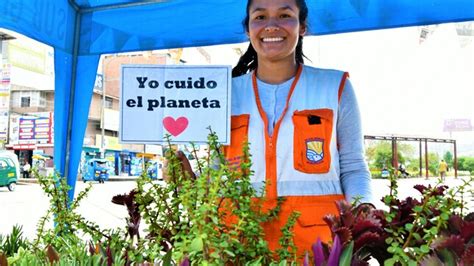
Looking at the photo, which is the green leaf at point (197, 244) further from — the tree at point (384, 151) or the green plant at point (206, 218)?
the tree at point (384, 151)

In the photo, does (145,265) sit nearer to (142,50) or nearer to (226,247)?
(226,247)

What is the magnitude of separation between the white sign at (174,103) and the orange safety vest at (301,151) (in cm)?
9

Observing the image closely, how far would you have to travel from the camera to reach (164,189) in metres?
1.03

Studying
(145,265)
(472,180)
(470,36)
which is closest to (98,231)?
(145,265)

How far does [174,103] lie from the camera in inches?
55.6

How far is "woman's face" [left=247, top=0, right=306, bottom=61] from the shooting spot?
55.6 inches

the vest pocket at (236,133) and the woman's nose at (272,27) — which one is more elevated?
the woman's nose at (272,27)

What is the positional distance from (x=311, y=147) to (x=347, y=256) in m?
0.70

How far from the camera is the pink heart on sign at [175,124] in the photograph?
Result: 54.1 inches

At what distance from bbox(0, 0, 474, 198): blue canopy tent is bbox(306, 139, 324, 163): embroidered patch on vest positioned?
1.04m

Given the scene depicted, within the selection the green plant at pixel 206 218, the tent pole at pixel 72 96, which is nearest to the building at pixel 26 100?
the tent pole at pixel 72 96

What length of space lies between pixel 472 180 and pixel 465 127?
38.1 meters

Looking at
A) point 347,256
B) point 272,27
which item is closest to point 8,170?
point 272,27

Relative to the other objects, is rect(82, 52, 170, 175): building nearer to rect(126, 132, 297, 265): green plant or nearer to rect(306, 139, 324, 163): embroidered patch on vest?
rect(306, 139, 324, 163): embroidered patch on vest
